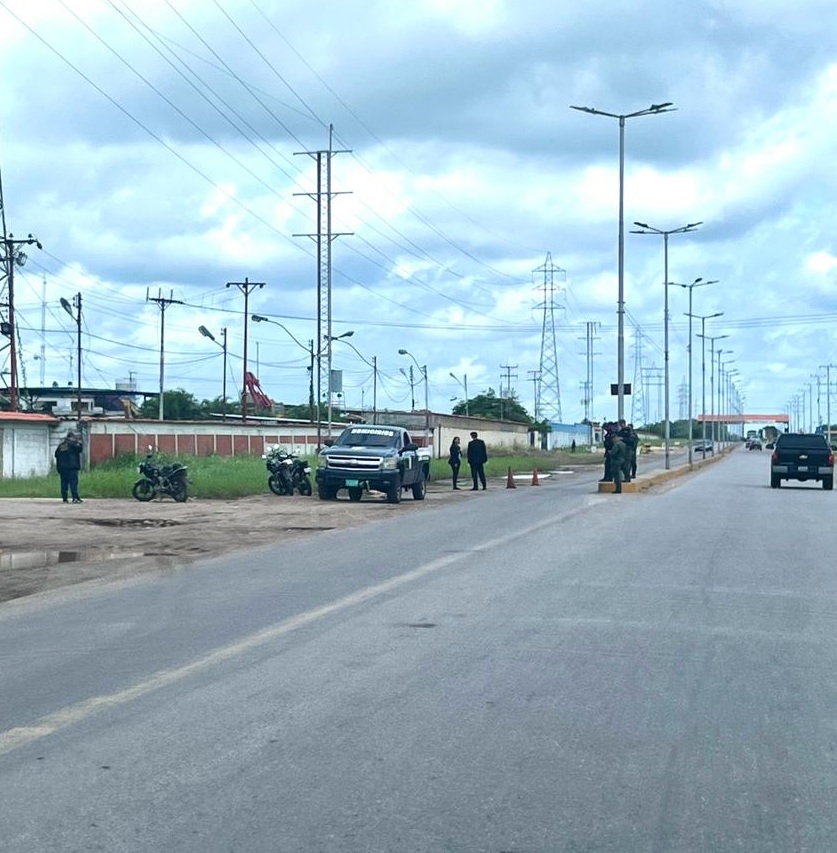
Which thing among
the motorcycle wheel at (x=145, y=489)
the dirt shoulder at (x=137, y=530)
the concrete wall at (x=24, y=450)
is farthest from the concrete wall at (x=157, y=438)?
the motorcycle wheel at (x=145, y=489)

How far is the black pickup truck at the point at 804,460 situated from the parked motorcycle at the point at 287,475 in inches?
621

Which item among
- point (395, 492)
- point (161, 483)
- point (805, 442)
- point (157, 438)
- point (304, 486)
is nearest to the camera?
point (161, 483)

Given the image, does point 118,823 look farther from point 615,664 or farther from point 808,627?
point 808,627

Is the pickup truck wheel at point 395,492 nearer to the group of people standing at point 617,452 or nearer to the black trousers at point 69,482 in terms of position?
the group of people standing at point 617,452

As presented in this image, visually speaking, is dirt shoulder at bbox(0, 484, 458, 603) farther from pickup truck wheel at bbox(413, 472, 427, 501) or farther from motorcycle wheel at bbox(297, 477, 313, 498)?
motorcycle wheel at bbox(297, 477, 313, 498)

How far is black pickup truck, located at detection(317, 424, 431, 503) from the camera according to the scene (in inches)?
1286

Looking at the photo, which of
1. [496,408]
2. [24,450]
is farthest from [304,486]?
[496,408]

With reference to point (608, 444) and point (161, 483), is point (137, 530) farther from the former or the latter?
point (608, 444)

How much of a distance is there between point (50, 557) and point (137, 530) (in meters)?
4.79

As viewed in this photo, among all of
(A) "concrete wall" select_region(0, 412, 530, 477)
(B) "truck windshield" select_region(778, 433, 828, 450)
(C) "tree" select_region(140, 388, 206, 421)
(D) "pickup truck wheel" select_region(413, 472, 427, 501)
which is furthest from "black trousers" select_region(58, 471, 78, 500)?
(C) "tree" select_region(140, 388, 206, 421)

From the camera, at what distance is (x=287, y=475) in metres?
35.6

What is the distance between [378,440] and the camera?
33875 millimetres

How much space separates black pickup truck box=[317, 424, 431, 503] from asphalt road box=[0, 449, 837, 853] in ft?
53.6

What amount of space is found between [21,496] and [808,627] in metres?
27.4
